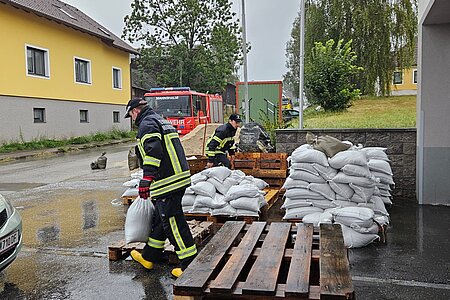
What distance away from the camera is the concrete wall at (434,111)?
761 cm

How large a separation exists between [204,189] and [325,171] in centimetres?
176

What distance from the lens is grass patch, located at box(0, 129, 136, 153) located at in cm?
1986

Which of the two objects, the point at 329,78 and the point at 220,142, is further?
the point at 329,78

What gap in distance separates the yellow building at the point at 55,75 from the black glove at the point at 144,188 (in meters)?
17.6

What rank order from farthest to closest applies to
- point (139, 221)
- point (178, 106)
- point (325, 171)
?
point (178, 106) < point (325, 171) < point (139, 221)

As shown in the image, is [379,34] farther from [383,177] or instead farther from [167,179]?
[167,179]

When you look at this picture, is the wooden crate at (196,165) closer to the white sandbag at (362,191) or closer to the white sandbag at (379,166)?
the white sandbag at (379,166)

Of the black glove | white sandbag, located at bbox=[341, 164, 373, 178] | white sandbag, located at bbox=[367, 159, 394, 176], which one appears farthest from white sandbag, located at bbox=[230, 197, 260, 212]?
the black glove

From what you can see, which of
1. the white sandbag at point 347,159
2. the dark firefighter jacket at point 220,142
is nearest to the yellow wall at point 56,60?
the dark firefighter jacket at point 220,142

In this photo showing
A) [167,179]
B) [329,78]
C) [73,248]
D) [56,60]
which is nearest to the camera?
[167,179]

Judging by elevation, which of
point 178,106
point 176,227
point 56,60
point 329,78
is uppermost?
point 56,60

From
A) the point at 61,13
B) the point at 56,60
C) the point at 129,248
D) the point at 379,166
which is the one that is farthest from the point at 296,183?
the point at 61,13

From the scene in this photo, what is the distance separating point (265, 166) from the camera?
29.5ft

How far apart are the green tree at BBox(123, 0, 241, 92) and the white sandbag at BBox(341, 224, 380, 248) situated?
33.4 m
